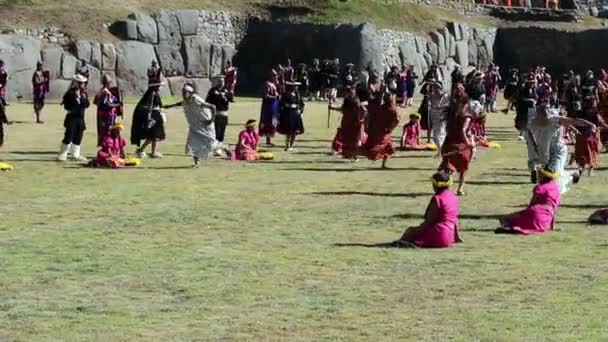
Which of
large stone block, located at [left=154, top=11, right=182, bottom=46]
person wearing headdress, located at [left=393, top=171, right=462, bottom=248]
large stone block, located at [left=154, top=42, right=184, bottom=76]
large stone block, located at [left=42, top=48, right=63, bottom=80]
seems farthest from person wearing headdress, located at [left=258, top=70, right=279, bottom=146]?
large stone block, located at [left=154, top=11, right=182, bottom=46]

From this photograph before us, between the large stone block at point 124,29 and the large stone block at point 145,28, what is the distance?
1.03 feet

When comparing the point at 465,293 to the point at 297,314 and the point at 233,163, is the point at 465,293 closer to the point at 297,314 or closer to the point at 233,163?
the point at 297,314

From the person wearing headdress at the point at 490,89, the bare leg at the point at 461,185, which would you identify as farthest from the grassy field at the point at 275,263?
the person wearing headdress at the point at 490,89

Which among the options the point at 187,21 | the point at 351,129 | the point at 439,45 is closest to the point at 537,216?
the point at 351,129

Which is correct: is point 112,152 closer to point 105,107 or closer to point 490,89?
point 105,107

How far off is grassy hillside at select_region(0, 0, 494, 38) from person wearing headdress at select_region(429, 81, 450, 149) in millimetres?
22766

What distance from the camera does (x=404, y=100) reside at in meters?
49.0

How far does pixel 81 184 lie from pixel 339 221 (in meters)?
5.68

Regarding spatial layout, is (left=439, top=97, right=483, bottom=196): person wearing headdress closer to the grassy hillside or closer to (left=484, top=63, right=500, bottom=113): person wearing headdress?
(left=484, top=63, right=500, bottom=113): person wearing headdress

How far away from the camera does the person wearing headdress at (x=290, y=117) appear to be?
98.7ft

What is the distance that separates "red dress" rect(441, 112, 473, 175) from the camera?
21.2 m

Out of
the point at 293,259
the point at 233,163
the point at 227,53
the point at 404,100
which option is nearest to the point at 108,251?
the point at 293,259

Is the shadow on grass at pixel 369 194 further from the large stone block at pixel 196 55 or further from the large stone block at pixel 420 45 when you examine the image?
the large stone block at pixel 420 45

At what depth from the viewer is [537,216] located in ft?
56.3
